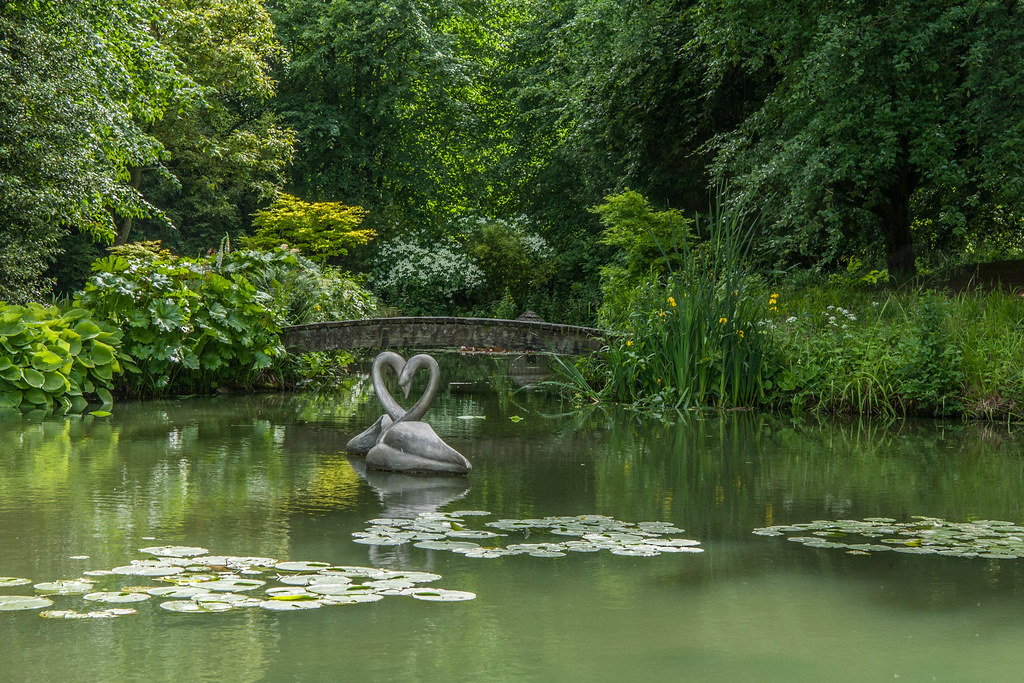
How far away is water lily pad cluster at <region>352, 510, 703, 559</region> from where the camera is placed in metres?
4.54

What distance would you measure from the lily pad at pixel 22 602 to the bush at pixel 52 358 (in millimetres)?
6519

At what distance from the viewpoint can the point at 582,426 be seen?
925 centimetres

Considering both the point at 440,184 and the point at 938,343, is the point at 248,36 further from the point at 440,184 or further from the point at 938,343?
the point at 938,343

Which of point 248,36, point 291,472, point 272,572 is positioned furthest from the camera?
point 248,36

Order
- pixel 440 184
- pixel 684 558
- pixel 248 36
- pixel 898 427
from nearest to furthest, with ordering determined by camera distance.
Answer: pixel 684 558 < pixel 898 427 < pixel 248 36 < pixel 440 184

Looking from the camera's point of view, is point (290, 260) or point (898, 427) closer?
point (898, 427)

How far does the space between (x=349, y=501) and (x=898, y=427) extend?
17.3 feet

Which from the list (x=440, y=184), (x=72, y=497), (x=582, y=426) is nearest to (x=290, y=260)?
(x=582, y=426)

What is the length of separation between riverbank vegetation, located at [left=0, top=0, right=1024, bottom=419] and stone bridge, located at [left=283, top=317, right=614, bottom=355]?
0.33 metres

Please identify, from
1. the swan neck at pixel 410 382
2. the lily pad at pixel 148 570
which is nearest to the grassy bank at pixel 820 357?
the swan neck at pixel 410 382

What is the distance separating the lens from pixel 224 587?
3.79m

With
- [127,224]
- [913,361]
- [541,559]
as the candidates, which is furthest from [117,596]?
[127,224]

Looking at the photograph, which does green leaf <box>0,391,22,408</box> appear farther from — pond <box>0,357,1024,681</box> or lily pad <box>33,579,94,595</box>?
lily pad <box>33,579,94,595</box>

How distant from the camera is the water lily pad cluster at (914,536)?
180 inches
